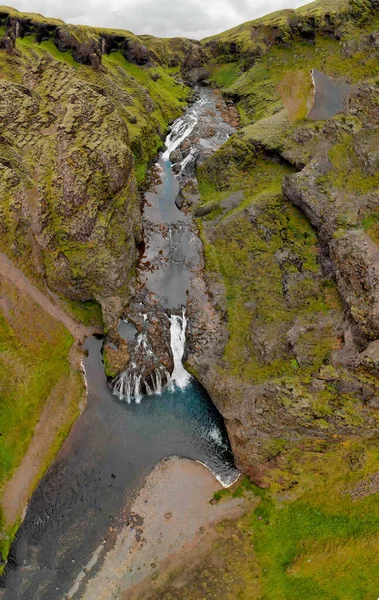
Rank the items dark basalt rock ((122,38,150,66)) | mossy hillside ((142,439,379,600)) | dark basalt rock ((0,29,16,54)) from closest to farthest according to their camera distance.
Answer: mossy hillside ((142,439,379,600)) → dark basalt rock ((0,29,16,54)) → dark basalt rock ((122,38,150,66))

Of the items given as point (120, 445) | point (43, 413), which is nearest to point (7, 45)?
point (43, 413)

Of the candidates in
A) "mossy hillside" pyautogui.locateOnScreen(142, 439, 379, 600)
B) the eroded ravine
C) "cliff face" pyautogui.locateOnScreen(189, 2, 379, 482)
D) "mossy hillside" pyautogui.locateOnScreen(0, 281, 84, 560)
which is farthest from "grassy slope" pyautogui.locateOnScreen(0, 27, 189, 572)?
"mossy hillside" pyautogui.locateOnScreen(142, 439, 379, 600)

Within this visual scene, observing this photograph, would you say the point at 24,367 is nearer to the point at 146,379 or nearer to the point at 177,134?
the point at 146,379

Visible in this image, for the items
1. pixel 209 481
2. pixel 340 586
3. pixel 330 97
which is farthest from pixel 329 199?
pixel 340 586

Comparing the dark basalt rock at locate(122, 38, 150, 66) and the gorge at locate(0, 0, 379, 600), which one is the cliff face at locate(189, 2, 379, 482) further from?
the dark basalt rock at locate(122, 38, 150, 66)

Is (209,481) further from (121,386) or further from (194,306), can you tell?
(194,306)
